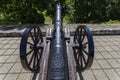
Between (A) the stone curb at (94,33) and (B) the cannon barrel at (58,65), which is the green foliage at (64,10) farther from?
(B) the cannon barrel at (58,65)

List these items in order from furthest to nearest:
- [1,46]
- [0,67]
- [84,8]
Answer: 1. [84,8]
2. [1,46]
3. [0,67]

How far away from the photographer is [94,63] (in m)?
5.46

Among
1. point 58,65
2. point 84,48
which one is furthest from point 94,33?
point 58,65

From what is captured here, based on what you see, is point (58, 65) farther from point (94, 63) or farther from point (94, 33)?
point (94, 33)

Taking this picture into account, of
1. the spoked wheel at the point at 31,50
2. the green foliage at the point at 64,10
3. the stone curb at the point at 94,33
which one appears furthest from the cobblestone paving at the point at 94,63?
the green foliage at the point at 64,10

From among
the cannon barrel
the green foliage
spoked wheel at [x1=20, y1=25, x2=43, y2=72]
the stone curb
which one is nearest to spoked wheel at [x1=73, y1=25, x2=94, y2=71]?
the cannon barrel

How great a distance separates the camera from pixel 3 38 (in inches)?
324

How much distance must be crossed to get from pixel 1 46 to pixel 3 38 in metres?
1.23

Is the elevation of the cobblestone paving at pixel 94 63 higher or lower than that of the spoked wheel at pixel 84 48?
lower

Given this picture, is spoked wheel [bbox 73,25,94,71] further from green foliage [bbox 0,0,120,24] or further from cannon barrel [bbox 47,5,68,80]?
green foliage [bbox 0,0,120,24]

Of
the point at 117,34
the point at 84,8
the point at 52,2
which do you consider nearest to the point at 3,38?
the point at 117,34

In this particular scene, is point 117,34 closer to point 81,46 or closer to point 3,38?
point 81,46

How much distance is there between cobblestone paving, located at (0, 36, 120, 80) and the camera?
4734 millimetres

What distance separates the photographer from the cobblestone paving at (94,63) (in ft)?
15.5
